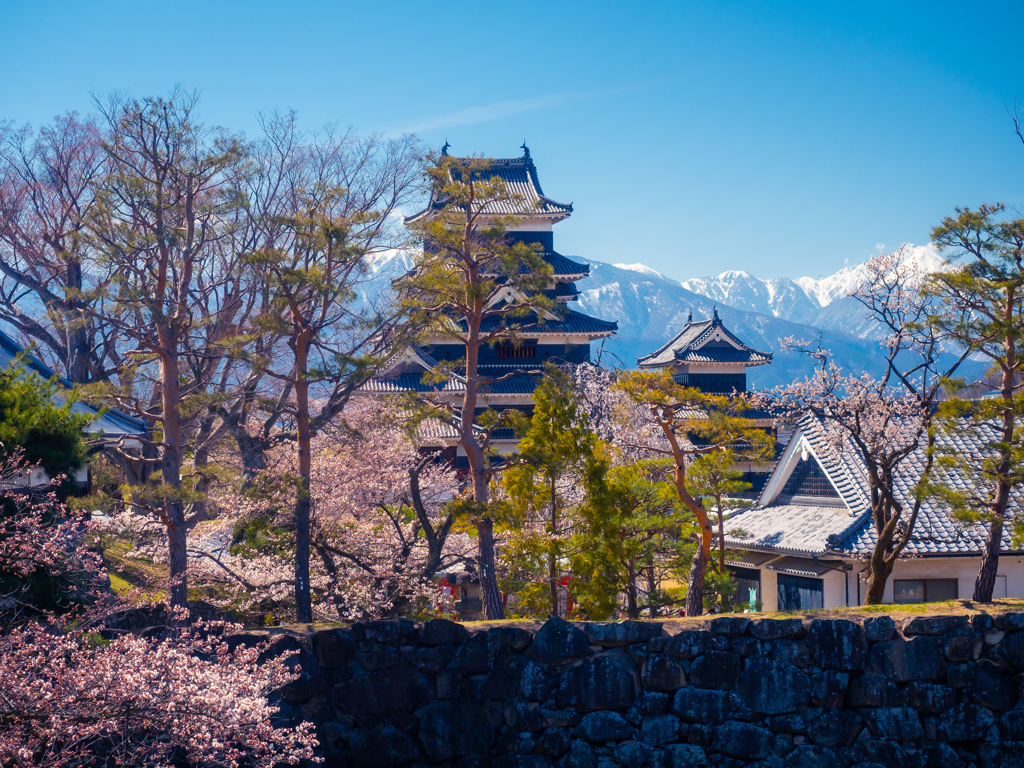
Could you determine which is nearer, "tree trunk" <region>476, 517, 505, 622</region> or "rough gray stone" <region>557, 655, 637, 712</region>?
"rough gray stone" <region>557, 655, 637, 712</region>

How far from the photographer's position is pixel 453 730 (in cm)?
809

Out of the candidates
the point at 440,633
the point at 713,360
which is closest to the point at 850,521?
the point at 440,633

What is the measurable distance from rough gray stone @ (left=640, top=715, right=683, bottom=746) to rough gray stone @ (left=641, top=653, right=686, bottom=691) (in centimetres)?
30

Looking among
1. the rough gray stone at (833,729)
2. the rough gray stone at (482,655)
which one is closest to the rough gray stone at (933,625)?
the rough gray stone at (833,729)

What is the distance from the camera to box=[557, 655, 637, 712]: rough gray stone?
823 centimetres

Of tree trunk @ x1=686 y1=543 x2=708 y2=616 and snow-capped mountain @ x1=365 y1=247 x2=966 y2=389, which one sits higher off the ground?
snow-capped mountain @ x1=365 y1=247 x2=966 y2=389

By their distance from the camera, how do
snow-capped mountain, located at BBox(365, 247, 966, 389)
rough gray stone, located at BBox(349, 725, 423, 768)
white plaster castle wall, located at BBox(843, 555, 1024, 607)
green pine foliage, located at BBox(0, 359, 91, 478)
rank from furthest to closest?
snow-capped mountain, located at BBox(365, 247, 966, 389) < white plaster castle wall, located at BBox(843, 555, 1024, 607) < rough gray stone, located at BBox(349, 725, 423, 768) < green pine foliage, located at BBox(0, 359, 91, 478)

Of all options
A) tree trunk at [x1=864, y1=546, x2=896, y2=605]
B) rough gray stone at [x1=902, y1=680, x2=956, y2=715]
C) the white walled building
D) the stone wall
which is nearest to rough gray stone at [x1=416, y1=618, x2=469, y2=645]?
the stone wall

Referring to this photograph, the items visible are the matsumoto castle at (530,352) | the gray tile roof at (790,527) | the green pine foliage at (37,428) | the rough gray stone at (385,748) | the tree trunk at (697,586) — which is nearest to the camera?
the green pine foliage at (37,428)

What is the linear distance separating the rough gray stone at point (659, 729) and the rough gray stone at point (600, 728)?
0.78ft

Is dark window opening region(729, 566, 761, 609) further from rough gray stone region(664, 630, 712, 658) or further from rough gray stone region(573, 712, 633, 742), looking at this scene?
rough gray stone region(573, 712, 633, 742)

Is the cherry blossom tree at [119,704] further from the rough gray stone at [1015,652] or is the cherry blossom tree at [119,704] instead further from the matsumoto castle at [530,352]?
the matsumoto castle at [530,352]

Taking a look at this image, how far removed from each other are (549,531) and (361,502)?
3909 mm

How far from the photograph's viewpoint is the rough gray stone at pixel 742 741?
8273 millimetres
